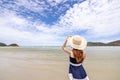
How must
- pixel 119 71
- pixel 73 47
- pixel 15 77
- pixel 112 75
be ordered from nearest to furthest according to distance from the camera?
pixel 73 47, pixel 15 77, pixel 112 75, pixel 119 71

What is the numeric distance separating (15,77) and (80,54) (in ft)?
11.5

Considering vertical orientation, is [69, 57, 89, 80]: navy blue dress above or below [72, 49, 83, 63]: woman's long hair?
below

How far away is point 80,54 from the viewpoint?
10.3ft

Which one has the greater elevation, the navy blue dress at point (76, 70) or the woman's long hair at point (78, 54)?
the woman's long hair at point (78, 54)

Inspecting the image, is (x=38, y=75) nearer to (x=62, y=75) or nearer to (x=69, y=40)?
(x=62, y=75)

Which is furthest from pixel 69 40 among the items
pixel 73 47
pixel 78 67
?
pixel 78 67

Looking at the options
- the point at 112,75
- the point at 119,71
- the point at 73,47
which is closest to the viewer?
the point at 73,47

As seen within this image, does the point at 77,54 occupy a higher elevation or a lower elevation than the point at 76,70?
higher

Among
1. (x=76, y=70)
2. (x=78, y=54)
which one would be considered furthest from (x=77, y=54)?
(x=76, y=70)

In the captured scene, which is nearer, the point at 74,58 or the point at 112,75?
the point at 74,58

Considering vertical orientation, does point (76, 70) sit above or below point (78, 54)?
below

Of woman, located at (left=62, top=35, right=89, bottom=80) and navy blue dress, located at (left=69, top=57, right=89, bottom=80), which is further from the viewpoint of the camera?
navy blue dress, located at (left=69, top=57, right=89, bottom=80)

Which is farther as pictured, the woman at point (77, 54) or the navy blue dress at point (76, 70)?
the navy blue dress at point (76, 70)

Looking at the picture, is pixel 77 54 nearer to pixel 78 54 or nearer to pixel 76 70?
pixel 78 54
